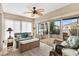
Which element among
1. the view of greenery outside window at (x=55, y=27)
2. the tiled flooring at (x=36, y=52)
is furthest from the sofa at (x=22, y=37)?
the view of greenery outside window at (x=55, y=27)

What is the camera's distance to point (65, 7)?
2.09 m

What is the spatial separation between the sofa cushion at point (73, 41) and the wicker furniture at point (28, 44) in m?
0.73

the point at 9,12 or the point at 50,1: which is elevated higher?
the point at 50,1

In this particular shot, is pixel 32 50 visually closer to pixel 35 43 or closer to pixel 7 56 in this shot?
pixel 35 43

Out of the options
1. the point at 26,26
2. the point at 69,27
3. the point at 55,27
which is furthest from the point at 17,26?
the point at 69,27

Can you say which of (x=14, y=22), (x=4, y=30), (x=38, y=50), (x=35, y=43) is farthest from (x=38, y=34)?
(x=4, y=30)

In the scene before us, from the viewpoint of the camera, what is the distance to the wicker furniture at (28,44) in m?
2.16

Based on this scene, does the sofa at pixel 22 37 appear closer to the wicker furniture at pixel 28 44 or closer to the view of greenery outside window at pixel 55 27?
the wicker furniture at pixel 28 44

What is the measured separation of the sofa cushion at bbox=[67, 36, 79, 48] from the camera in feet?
6.51

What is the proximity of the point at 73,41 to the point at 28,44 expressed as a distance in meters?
1.06

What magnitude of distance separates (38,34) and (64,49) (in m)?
0.72

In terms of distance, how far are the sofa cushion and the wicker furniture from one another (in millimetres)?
733

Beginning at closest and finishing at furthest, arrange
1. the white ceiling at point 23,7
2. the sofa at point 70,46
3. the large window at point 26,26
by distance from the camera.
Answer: the sofa at point 70,46 → the white ceiling at point 23,7 → the large window at point 26,26

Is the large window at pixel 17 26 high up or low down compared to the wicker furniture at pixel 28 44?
up
